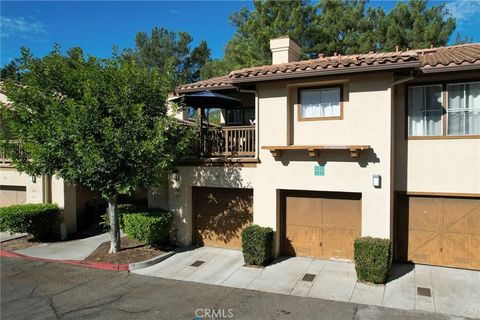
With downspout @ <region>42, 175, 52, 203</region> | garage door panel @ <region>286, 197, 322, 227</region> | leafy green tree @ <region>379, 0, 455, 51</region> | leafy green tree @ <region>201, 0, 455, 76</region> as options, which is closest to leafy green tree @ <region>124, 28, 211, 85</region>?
leafy green tree @ <region>201, 0, 455, 76</region>

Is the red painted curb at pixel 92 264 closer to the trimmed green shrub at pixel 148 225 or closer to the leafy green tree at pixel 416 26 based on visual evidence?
the trimmed green shrub at pixel 148 225

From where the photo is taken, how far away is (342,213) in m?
10.8

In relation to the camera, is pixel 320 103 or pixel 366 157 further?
pixel 320 103

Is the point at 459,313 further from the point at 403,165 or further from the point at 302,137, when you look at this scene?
the point at 302,137

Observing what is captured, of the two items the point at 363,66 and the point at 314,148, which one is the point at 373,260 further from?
the point at 363,66

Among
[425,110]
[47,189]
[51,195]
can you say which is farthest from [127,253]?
[425,110]

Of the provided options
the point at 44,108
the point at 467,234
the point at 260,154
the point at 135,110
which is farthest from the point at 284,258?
the point at 44,108

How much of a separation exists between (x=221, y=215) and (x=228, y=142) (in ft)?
8.00

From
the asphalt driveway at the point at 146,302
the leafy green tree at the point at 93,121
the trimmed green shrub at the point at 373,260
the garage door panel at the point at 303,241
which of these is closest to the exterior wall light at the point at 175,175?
the leafy green tree at the point at 93,121

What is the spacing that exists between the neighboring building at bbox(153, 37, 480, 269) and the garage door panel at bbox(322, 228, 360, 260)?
0.03 metres

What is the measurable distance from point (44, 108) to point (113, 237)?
168 inches

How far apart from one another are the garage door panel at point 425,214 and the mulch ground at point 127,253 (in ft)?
24.8

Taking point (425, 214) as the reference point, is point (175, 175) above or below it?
above

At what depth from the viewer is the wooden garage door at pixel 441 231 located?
991cm
